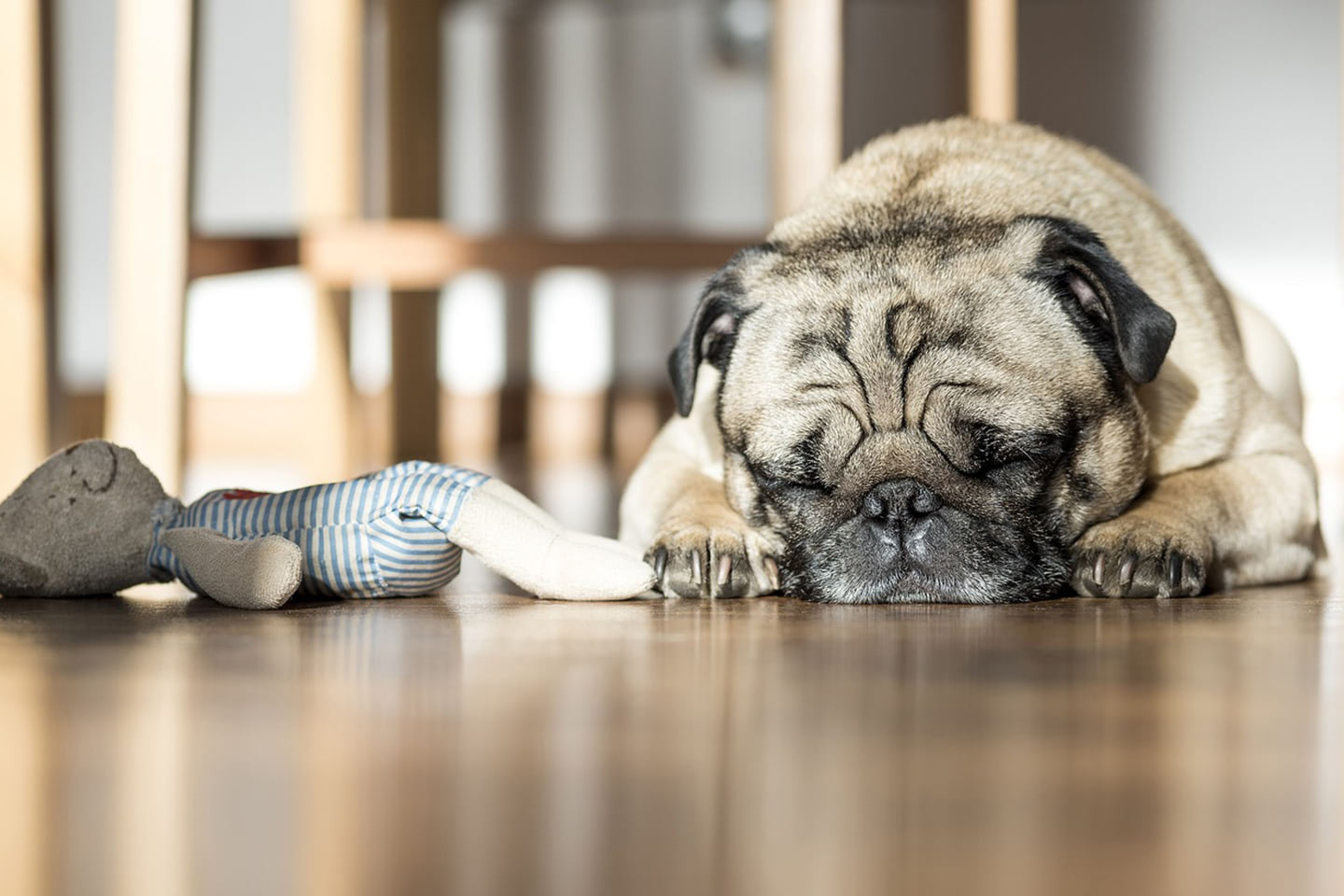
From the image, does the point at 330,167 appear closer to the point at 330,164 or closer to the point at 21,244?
the point at 330,164

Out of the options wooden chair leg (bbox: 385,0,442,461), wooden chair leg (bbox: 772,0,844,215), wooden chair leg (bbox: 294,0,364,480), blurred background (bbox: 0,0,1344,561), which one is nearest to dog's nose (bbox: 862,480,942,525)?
wooden chair leg (bbox: 772,0,844,215)

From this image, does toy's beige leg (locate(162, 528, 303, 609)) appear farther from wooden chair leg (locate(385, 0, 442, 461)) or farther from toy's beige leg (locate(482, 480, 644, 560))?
wooden chair leg (locate(385, 0, 442, 461))

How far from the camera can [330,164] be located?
2.96 metres

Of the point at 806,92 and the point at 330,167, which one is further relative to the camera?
the point at 330,167

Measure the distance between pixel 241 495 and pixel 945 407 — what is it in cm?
68

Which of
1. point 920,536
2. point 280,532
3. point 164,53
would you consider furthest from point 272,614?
point 164,53

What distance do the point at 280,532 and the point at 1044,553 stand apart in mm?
713

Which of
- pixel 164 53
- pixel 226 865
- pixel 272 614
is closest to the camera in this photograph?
pixel 226 865

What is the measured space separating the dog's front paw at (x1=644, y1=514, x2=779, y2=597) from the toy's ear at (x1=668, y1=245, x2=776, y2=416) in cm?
15

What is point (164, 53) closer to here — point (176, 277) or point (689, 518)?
point (176, 277)

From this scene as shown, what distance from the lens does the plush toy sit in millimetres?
1342

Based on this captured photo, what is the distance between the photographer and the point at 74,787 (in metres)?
0.71

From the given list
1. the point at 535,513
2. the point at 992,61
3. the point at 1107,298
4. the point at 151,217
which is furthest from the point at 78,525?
the point at 992,61

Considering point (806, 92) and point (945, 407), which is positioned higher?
point (806, 92)
